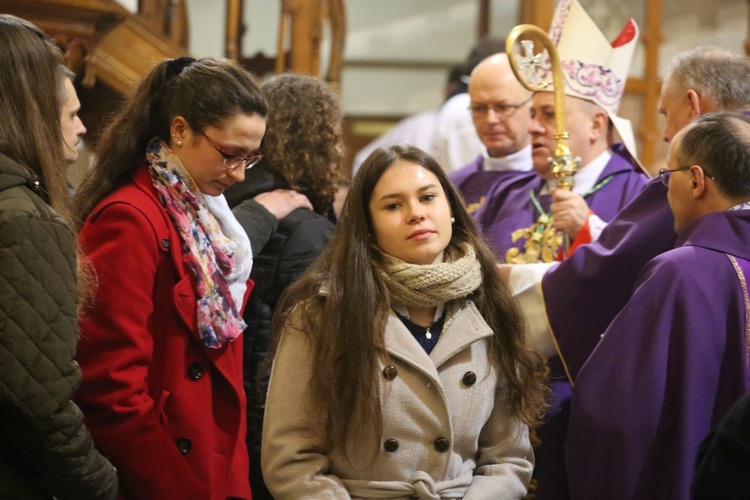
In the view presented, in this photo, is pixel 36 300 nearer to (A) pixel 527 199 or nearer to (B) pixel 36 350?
(B) pixel 36 350

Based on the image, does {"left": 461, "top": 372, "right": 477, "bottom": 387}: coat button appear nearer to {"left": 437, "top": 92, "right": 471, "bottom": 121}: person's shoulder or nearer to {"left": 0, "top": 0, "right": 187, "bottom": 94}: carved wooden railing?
{"left": 0, "top": 0, "right": 187, "bottom": 94}: carved wooden railing

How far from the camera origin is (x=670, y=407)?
2781 mm

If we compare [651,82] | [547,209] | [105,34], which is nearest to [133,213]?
[547,209]

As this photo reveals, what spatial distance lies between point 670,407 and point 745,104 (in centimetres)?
107

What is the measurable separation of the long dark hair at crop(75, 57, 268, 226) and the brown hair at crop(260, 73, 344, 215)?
2.00 ft

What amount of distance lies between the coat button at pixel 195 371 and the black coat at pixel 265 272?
1.95 feet

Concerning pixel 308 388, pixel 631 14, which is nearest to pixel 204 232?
pixel 308 388

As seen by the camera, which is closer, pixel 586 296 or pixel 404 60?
pixel 586 296

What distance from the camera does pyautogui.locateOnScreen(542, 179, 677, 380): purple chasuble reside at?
3248 millimetres

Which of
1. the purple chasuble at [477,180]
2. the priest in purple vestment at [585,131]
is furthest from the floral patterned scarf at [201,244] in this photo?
the purple chasuble at [477,180]

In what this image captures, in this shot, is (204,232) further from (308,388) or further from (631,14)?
(631,14)

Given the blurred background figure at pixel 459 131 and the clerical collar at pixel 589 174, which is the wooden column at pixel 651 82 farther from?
the clerical collar at pixel 589 174

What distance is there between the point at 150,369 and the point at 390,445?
1.95 feet

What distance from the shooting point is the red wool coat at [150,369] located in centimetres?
231
